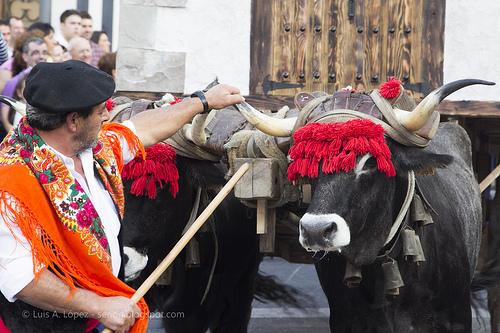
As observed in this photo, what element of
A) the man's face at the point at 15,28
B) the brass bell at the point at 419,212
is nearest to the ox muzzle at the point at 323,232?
the brass bell at the point at 419,212

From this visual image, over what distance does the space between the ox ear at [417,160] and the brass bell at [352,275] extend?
466 millimetres

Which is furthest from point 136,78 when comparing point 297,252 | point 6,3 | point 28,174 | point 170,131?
point 6,3

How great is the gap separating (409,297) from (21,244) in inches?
82.1

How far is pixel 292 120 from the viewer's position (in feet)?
15.7

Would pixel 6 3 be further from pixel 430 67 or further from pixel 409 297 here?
pixel 409 297

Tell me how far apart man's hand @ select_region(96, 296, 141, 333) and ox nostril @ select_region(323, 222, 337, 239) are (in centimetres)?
98

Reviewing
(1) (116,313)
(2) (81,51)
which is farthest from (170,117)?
(2) (81,51)

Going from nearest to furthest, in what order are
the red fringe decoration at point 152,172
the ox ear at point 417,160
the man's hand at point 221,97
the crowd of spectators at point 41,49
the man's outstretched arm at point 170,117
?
the man's outstretched arm at point 170,117
the man's hand at point 221,97
the ox ear at point 417,160
the red fringe decoration at point 152,172
the crowd of spectators at point 41,49

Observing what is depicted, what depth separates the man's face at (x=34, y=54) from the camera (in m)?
7.61

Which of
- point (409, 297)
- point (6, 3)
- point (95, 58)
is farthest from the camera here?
point (6, 3)

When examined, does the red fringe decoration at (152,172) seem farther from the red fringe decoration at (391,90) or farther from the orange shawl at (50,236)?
the orange shawl at (50,236)

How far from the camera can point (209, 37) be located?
664cm

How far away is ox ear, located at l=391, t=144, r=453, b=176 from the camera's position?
4500 millimetres

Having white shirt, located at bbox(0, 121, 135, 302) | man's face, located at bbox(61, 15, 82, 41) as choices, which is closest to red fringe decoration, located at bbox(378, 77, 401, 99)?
white shirt, located at bbox(0, 121, 135, 302)
